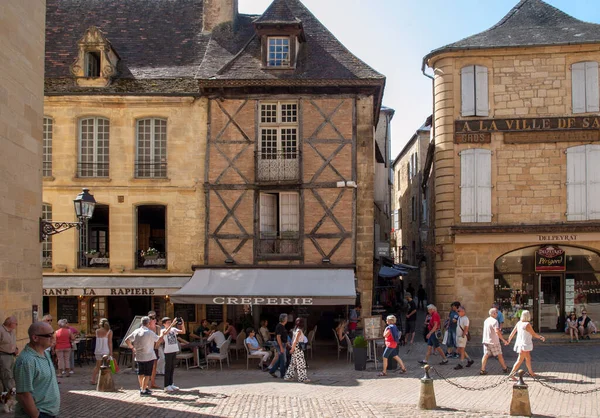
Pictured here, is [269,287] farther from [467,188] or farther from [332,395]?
[467,188]

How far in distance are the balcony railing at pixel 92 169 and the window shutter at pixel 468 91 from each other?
9623 millimetres

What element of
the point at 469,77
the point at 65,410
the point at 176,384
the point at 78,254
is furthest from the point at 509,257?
the point at 65,410

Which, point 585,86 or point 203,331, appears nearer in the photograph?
point 203,331

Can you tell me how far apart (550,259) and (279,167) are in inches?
301

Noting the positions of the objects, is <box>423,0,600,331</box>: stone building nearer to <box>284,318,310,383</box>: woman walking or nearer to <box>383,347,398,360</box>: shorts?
<box>383,347,398,360</box>: shorts

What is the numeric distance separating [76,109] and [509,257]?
39.5 ft

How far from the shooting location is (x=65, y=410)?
10484 mm

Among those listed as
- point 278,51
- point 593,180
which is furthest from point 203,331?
point 593,180

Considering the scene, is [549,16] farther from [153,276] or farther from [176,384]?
[176,384]

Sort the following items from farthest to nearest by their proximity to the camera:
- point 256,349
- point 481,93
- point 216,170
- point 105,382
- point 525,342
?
point 481,93 < point 216,170 < point 256,349 < point 525,342 < point 105,382

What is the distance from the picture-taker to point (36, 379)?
567cm

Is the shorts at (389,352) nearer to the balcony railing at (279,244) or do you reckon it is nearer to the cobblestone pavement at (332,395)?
the cobblestone pavement at (332,395)

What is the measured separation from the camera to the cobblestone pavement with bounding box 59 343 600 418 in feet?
34.0

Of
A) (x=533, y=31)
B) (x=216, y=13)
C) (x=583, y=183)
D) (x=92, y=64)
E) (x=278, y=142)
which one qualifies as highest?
(x=216, y=13)
